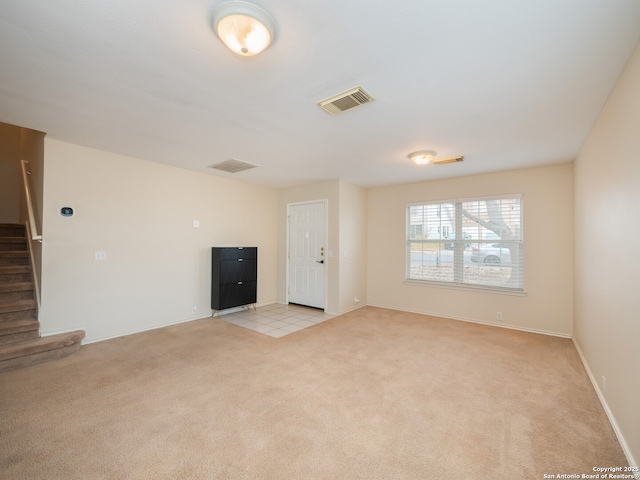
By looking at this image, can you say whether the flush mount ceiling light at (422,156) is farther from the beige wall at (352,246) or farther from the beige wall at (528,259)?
the beige wall at (352,246)

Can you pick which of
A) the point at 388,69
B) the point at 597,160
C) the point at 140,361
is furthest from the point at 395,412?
the point at 597,160

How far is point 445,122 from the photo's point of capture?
269 cm

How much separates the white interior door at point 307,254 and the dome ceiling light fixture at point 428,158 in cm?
208

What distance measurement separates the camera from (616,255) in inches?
80.4

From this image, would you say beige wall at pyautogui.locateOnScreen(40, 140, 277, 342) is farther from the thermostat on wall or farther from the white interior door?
Result: the white interior door

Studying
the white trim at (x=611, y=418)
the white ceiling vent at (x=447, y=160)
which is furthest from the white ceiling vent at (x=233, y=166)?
the white trim at (x=611, y=418)

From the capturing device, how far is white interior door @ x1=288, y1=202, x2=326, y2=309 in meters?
5.34

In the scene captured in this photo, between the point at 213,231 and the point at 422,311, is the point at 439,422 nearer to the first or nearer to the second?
the point at 422,311

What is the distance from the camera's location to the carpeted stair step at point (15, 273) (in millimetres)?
3541

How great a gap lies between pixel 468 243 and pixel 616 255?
2641 millimetres

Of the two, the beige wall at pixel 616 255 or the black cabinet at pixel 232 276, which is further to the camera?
the black cabinet at pixel 232 276

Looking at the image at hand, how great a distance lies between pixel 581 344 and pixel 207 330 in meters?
4.86

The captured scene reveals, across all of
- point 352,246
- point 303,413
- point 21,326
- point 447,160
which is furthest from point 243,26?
point 352,246

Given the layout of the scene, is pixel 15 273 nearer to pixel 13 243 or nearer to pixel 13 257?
pixel 13 257
